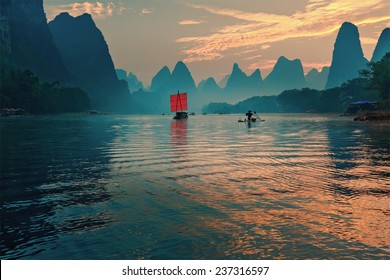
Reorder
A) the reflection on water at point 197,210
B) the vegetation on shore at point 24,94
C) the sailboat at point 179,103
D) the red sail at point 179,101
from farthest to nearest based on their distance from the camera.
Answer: the vegetation on shore at point 24,94
the red sail at point 179,101
the sailboat at point 179,103
the reflection on water at point 197,210

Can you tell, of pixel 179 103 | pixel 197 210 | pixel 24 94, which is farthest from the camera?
pixel 24 94

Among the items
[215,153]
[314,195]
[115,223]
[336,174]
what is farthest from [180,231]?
[215,153]

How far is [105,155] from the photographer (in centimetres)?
2594

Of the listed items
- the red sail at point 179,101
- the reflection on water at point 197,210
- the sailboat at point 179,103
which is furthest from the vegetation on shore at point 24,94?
the reflection on water at point 197,210

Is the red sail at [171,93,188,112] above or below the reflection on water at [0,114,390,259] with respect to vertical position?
above

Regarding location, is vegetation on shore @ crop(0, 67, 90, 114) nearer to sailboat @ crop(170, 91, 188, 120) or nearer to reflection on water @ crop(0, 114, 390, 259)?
sailboat @ crop(170, 91, 188, 120)

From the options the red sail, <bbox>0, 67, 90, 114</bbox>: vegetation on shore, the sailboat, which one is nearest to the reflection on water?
the sailboat

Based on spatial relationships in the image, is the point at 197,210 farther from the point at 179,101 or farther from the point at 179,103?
the point at 179,103

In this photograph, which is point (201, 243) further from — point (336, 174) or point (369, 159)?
point (369, 159)

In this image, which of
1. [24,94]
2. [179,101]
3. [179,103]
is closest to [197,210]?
[179,101]

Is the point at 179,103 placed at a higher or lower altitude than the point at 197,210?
higher

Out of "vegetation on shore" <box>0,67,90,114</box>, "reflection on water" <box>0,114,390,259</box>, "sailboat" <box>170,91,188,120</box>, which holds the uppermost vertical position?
"vegetation on shore" <box>0,67,90,114</box>

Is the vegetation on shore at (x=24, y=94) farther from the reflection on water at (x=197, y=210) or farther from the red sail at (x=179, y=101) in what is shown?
the reflection on water at (x=197, y=210)

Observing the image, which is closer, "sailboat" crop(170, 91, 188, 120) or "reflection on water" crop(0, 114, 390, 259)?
"reflection on water" crop(0, 114, 390, 259)
